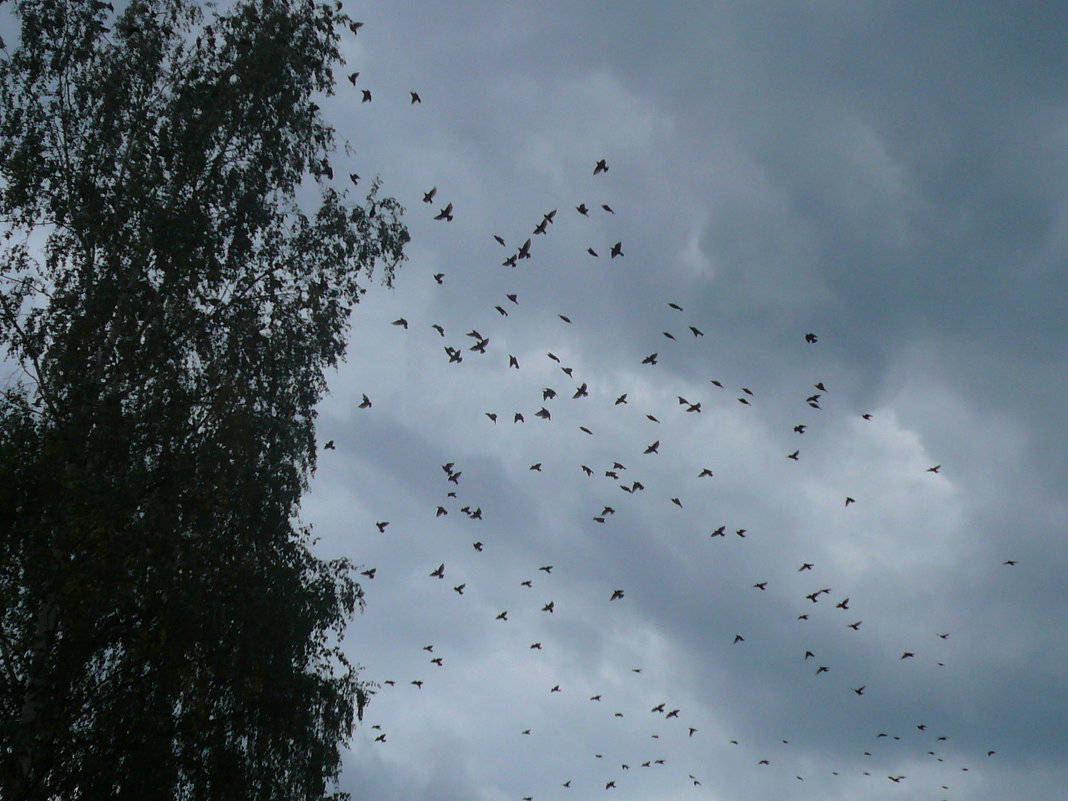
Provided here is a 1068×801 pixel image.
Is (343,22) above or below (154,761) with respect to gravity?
above

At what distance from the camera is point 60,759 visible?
15859 millimetres

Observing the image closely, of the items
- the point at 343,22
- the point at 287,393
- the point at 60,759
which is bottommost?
the point at 60,759

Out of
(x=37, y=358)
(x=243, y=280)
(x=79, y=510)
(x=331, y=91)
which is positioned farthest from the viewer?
(x=331, y=91)

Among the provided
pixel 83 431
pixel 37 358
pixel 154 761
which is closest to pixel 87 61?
pixel 37 358

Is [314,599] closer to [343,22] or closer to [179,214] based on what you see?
[179,214]

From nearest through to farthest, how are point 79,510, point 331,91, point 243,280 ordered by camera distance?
point 79,510
point 243,280
point 331,91

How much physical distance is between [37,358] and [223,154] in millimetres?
6793

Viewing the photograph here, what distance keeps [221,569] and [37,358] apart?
619 centimetres

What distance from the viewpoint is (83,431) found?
17.2 meters

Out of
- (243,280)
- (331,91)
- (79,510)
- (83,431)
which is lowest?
(79,510)

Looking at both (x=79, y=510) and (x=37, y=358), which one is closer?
(x=79, y=510)

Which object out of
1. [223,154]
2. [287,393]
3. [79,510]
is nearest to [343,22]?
[223,154]

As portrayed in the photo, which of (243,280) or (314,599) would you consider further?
(243,280)

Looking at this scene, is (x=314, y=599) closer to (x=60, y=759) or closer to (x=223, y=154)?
(x=60, y=759)
